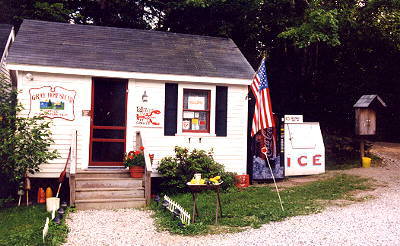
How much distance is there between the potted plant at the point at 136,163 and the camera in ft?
33.0

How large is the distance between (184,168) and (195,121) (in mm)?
1547

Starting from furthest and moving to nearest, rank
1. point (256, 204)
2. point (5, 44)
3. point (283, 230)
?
1. point (5, 44)
2. point (256, 204)
3. point (283, 230)

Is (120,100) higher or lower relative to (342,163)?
higher

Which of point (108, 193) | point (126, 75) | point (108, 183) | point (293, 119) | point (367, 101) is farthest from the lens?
point (367, 101)

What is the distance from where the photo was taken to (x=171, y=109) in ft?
36.9

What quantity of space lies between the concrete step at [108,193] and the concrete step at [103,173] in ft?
2.01

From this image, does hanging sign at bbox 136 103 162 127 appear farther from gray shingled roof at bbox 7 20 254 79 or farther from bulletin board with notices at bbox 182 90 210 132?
gray shingled roof at bbox 7 20 254 79

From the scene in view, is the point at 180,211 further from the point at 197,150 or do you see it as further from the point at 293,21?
the point at 293,21

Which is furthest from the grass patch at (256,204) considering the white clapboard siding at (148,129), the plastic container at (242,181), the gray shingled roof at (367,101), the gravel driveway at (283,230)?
the gray shingled roof at (367,101)

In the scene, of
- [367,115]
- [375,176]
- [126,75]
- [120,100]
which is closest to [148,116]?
[120,100]

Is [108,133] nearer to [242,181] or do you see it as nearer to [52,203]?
[52,203]

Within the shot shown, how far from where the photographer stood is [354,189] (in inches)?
405

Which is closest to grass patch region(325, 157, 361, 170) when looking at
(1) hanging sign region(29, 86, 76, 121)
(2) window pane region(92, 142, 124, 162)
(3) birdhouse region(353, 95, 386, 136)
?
(3) birdhouse region(353, 95, 386, 136)

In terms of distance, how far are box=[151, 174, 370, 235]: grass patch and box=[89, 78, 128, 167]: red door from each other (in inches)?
86.9
